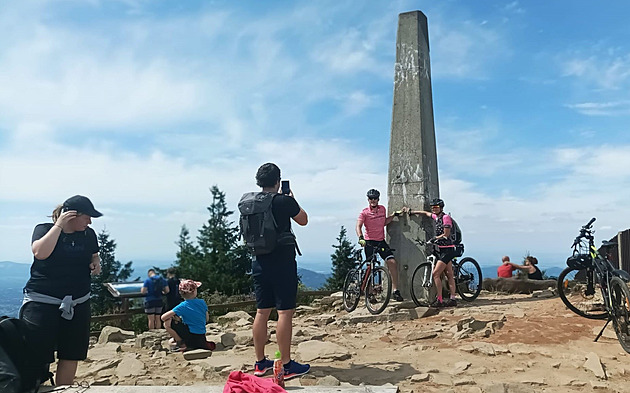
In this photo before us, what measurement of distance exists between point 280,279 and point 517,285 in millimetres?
8579

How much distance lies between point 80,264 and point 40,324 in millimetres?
507

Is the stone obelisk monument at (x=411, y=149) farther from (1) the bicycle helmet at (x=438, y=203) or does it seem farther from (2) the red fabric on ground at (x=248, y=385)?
(2) the red fabric on ground at (x=248, y=385)

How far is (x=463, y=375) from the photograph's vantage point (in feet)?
15.0

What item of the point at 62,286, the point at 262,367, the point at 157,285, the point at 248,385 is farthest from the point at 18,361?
the point at 157,285

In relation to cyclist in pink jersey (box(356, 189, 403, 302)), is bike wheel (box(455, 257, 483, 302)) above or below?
below

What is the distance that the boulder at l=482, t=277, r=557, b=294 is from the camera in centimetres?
1140

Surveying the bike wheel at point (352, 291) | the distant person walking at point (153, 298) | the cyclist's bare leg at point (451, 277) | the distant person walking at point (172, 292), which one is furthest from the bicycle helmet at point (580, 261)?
the distant person walking at point (153, 298)

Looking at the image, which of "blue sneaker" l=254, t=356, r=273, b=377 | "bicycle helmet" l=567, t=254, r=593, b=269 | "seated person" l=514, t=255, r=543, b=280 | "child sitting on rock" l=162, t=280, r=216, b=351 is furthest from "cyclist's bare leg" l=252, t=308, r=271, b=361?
"seated person" l=514, t=255, r=543, b=280

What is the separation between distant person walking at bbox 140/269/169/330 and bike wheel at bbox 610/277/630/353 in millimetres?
6958

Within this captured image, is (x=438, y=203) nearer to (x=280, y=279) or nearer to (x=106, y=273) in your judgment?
(x=280, y=279)

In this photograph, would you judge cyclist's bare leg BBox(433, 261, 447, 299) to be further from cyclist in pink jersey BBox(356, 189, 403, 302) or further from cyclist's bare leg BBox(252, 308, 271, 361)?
cyclist's bare leg BBox(252, 308, 271, 361)

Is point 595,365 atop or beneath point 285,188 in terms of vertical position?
beneath

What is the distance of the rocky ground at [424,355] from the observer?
446 centimetres

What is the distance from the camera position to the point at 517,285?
1150 cm
